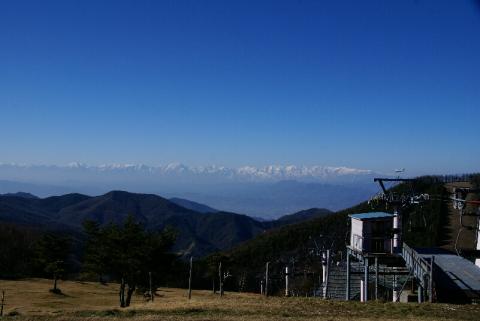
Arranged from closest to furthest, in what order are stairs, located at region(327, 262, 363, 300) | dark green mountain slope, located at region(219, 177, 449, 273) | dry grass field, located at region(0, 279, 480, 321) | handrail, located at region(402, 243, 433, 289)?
dry grass field, located at region(0, 279, 480, 321) < handrail, located at region(402, 243, 433, 289) < stairs, located at region(327, 262, 363, 300) < dark green mountain slope, located at region(219, 177, 449, 273)

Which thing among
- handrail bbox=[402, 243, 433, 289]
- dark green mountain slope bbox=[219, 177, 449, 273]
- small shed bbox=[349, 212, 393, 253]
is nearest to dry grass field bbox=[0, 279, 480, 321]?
handrail bbox=[402, 243, 433, 289]

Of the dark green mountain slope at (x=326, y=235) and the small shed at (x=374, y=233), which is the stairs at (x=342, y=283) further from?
the dark green mountain slope at (x=326, y=235)

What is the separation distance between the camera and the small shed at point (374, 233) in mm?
35844

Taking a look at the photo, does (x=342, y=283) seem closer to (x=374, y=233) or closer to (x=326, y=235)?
(x=374, y=233)

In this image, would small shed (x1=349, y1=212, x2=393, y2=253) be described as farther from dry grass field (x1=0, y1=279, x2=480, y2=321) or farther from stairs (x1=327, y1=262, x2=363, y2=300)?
dry grass field (x1=0, y1=279, x2=480, y2=321)

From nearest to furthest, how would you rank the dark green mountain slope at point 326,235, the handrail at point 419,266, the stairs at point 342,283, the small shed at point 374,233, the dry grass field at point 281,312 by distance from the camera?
1. the dry grass field at point 281,312
2. the handrail at point 419,266
3. the stairs at point 342,283
4. the small shed at point 374,233
5. the dark green mountain slope at point 326,235

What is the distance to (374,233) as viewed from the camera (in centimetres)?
3628

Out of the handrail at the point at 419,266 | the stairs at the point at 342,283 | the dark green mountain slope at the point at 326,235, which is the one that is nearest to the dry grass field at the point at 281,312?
the handrail at the point at 419,266

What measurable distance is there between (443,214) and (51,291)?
222 ft

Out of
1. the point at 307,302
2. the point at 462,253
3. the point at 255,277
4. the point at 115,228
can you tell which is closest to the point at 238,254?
the point at 255,277

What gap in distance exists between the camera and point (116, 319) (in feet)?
66.7

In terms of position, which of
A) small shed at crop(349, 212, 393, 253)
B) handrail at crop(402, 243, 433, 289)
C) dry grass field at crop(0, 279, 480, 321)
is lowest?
dry grass field at crop(0, 279, 480, 321)

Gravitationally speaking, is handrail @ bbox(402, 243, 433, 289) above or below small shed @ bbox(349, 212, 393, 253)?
below

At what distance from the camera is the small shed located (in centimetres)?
3584
